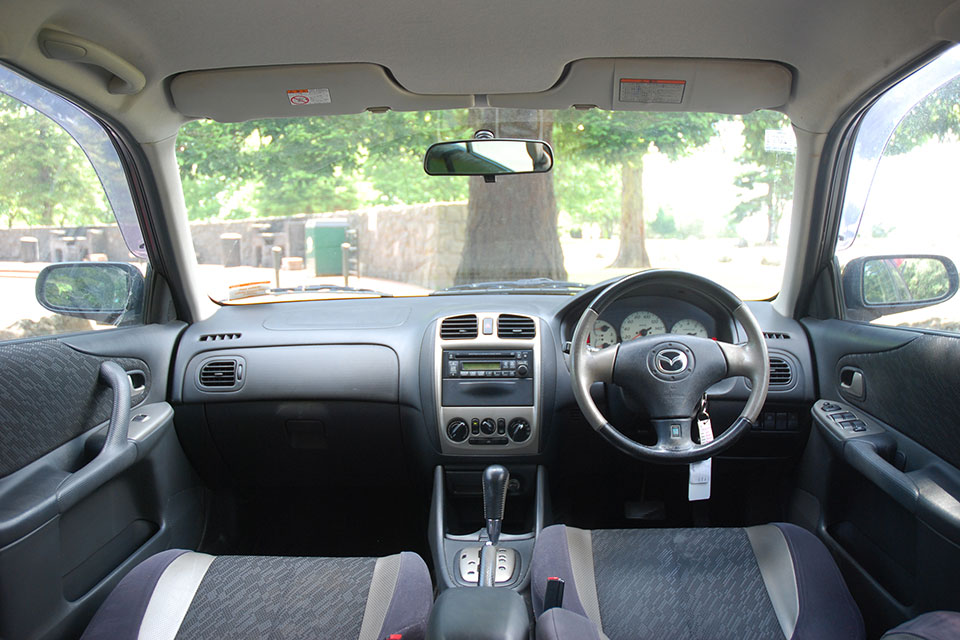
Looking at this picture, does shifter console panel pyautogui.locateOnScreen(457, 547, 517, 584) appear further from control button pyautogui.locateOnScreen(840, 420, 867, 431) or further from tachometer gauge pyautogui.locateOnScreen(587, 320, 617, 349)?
control button pyautogui.locateOnScreen(840, 420, 867, 431)

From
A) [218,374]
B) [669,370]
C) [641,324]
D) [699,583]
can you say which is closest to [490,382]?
[641,324]

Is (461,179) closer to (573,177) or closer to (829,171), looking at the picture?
(573,177)

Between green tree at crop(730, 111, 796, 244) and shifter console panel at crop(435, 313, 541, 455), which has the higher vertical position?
green tree at crop(730, 111, 796, 244)

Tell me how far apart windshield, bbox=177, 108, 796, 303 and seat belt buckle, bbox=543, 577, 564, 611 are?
5.48 feet

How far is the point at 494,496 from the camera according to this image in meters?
2.91

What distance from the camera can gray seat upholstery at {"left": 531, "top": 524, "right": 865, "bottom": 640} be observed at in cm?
208

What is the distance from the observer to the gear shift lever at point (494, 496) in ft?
9.53

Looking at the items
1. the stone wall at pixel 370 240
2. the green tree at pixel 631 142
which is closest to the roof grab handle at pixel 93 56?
the stone wall at pixel 370 240

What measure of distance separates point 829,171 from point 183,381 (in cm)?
314

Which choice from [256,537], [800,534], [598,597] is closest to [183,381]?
[256,537]

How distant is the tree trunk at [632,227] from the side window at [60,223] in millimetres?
2561

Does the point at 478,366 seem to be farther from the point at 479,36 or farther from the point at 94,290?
the point at 94,290

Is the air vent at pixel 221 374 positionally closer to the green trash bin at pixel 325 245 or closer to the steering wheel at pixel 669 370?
the green trash bin at pixel 325 245

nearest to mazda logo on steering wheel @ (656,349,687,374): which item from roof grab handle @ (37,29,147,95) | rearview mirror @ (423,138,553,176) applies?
rearview mirror @ (423,138,553,176)
